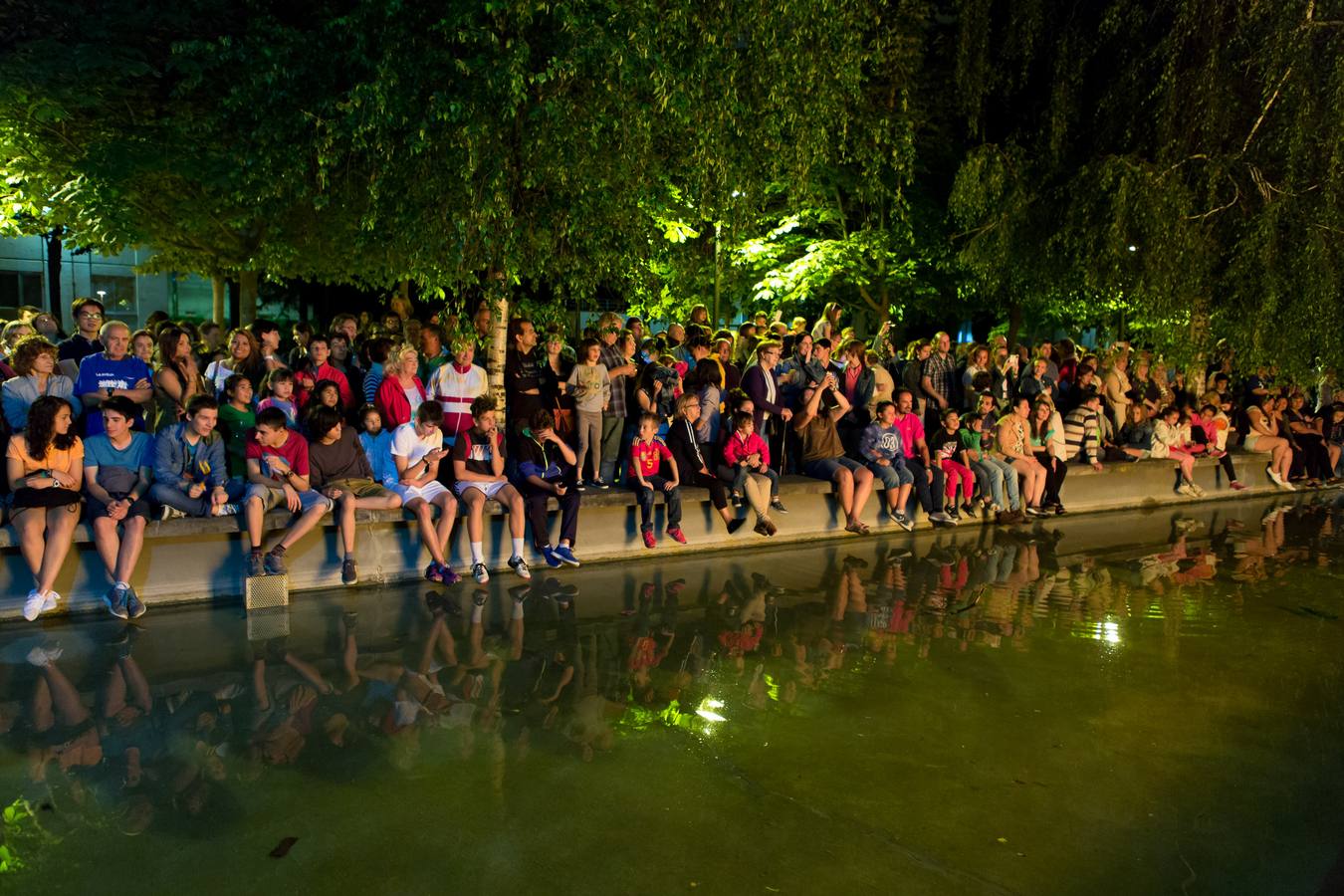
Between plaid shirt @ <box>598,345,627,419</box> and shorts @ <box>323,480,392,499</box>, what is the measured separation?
2859mm

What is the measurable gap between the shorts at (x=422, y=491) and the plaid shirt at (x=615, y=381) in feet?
8.18

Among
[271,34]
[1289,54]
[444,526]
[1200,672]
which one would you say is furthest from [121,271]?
[1200,672]

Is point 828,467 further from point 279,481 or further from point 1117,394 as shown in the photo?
point 1117,394

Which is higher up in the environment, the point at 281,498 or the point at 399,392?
the point at 399,392

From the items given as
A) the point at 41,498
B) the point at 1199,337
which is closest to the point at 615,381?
the point at 41,498

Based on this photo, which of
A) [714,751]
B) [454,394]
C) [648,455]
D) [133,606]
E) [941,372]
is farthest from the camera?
[941,372]

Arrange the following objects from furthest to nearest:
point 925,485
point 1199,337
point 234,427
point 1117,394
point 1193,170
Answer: point 1117,394, point 1199,337, point 1193,170, point 925,485, point 234,427

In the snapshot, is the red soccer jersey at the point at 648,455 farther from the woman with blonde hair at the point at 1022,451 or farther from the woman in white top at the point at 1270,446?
the woman in white top at the point at 1270,446

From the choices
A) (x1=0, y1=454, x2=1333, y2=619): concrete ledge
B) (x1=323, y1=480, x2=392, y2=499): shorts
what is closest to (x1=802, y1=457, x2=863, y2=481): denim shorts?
(x1=0, y1=454, x2=1333, y2=619): concrete ledge

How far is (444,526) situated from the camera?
8430mm

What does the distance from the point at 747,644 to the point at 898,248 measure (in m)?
15.9

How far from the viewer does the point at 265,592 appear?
7465mm

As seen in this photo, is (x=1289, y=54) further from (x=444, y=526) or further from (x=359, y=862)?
(x=359, y=862)

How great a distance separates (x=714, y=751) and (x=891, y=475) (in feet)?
22.0
